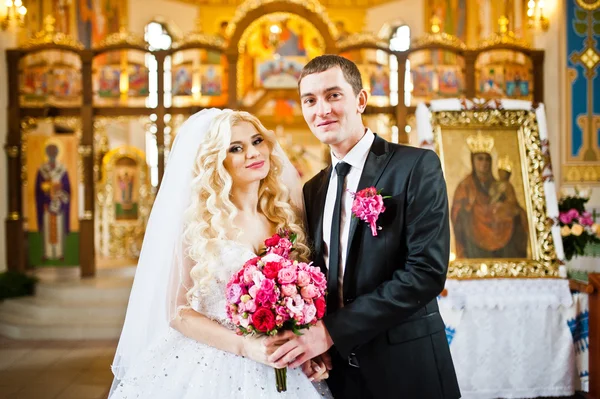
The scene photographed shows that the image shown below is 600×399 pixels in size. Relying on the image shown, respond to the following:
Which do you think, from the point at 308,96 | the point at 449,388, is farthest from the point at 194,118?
the point at 449,388

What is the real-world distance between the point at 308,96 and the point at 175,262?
3.23 ft

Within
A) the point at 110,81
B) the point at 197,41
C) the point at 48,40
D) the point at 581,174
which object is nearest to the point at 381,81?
the point at 197,41

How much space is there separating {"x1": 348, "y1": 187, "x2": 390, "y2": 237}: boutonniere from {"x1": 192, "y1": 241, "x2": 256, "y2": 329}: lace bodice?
24.0 inches

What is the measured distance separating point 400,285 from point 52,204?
8.18 m

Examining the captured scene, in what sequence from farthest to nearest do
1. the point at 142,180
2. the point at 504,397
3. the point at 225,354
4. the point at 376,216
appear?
the point at 142,180
the point at 504,397
the point at 225,354
the point at 376,216

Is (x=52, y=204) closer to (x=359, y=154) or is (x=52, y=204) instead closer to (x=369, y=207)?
(x=359, y=154)

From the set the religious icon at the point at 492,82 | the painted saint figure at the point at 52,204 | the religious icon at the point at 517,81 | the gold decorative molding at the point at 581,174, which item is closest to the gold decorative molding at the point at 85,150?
the painted saint figure at the point at 52,204

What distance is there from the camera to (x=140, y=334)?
2691mm

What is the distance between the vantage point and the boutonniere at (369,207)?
214cm

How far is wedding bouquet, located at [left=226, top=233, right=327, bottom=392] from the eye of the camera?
6.33ft

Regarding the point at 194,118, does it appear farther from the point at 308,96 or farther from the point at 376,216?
the point at 376,216

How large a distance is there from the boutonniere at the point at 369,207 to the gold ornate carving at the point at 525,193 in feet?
9.36

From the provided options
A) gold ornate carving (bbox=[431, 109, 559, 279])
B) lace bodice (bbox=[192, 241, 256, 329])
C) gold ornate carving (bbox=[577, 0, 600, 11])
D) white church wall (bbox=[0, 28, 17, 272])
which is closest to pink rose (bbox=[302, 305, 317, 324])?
lace bodice (bbox=[192, 241, 256, 329])

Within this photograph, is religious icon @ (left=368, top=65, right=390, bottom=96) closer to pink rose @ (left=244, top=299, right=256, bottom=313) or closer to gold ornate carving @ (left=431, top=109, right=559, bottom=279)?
gold ornate carving @ (left=431, top=109, right=559, bottom=279)
